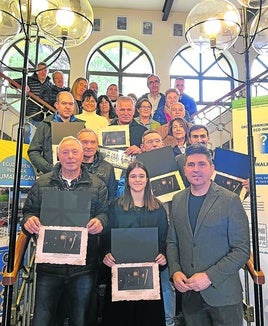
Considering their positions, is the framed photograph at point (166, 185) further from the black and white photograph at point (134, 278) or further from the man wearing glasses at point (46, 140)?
the man wearing glasses at point (46, 140)

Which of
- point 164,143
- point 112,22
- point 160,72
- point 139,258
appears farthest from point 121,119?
point 112,22

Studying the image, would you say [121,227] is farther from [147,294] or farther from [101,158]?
[101,158]

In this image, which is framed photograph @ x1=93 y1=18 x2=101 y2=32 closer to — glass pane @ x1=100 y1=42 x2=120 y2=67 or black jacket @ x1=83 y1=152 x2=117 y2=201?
glass pane @ x1=100 y1=42 x2=120 y2=67

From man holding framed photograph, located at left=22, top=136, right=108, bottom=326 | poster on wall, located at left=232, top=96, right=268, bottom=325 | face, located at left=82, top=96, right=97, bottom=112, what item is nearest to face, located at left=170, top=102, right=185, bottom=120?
poster on wall, located at left=232, top=96, right=268, bottom=325

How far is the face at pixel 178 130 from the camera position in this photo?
2.58 meters

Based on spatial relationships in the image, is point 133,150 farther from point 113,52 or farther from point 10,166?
point 113,52

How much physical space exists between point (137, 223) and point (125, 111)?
1147 millimetres

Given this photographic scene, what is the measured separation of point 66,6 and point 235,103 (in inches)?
59.0

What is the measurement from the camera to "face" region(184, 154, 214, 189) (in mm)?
1677

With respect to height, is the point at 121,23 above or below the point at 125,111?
above

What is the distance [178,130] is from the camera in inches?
102

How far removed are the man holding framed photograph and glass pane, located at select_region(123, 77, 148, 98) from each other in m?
6.18

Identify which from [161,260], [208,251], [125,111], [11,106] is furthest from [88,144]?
[11,106]

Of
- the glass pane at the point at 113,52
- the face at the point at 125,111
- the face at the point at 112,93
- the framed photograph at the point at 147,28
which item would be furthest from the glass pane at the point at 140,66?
the face at the point at 125,111
